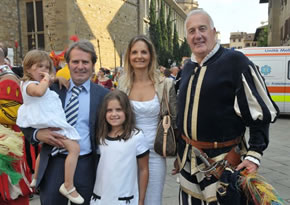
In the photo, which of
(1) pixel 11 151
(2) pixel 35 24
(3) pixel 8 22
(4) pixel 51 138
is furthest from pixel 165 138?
(2) pixel 35 24

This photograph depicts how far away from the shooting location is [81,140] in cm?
214

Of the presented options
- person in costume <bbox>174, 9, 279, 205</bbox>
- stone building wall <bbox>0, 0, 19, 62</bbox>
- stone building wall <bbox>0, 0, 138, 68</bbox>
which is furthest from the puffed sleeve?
stone building wall <bbox>0, 0, 19, 62</bbox>

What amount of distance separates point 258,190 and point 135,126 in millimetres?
1061

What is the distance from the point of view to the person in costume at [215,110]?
6.33 feet

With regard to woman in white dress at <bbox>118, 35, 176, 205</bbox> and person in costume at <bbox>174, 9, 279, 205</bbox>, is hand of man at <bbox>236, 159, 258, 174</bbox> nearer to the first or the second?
person in costume at <bbox>174, 9, 279, 205</bbox>

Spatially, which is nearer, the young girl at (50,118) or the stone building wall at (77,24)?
the young girl at (50,118)

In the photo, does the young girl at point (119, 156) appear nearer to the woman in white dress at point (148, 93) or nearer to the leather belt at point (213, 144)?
the woman in white dress at point (148, 93)

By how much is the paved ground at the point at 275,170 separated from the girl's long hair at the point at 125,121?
6.21 feet

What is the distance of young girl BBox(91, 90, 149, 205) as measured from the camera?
2156 mm

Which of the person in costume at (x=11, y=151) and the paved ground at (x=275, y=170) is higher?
the person in costume at (x=11, y=151)

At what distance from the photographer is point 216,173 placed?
1.98m

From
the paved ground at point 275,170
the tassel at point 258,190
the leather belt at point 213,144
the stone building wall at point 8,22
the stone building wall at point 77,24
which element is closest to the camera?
the tassel at point 258,190

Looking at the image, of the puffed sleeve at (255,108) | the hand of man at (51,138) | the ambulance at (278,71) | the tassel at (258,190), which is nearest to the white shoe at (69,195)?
the hand of man at (51,138)

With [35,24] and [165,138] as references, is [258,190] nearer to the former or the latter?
[165,138]
